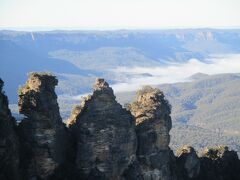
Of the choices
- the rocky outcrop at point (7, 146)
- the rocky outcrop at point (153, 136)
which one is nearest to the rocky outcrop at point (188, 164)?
the rocky outcrop at point (153, 136)

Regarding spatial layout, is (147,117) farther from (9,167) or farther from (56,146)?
(9,167)

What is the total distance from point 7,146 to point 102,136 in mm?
7785

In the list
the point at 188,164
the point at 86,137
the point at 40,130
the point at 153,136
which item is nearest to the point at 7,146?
the point at 40,130

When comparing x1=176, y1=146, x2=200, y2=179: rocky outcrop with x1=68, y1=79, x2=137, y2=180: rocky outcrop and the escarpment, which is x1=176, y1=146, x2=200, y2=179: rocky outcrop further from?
x1=68, y1=79, x2=137, y2=180: rocky outcrop

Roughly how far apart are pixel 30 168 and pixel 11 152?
2772 millimetres

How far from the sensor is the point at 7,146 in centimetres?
3256

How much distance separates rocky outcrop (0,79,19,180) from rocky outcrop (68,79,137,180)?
5731 mm

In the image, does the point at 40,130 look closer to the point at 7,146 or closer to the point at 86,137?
the point at 7,146

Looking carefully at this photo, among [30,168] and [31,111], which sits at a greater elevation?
[31,111]

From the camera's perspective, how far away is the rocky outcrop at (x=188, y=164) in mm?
49600

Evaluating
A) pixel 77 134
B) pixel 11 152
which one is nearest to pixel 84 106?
pixel 77 134

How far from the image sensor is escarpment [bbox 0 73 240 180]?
35.1 meters

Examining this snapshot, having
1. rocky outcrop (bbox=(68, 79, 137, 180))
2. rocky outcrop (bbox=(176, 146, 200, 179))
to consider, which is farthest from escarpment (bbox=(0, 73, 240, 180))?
rocky outcrop (bbox=(176, 146, 200, 179))

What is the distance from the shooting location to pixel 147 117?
42.2 metres
